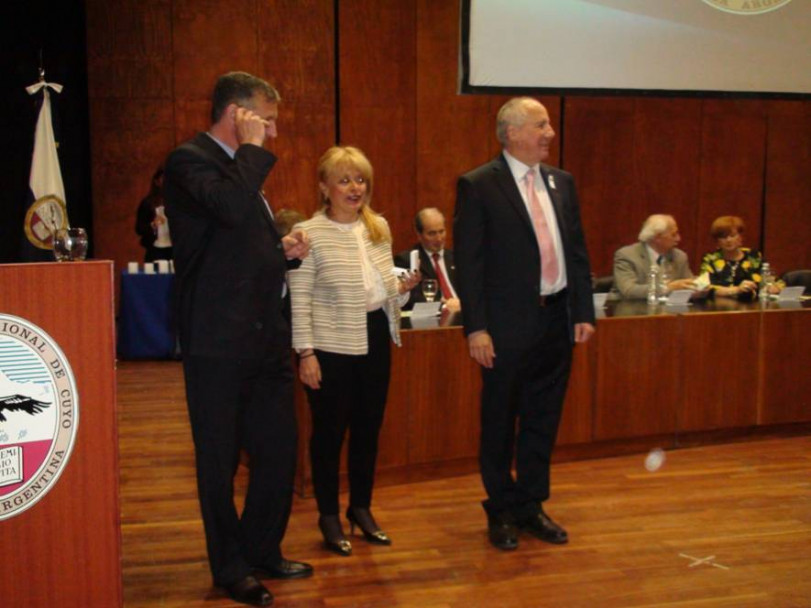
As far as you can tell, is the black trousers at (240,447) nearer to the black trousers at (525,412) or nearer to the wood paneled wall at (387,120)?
the black trousers at (525,412)

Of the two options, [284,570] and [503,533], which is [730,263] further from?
[284,570]

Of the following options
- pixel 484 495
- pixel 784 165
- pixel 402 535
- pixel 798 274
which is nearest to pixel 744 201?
pixel 784 165

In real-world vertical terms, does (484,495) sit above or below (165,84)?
below

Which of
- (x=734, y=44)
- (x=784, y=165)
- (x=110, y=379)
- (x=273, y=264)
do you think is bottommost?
(x=110, y=379)

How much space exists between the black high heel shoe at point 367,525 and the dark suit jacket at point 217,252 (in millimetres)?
976

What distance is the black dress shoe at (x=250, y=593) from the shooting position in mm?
2957

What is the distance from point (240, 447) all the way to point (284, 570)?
1.57 ft

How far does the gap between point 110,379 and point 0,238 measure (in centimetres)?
546

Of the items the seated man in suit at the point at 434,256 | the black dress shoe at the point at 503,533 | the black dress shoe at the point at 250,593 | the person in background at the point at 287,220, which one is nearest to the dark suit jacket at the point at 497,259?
the black dress shoe at the point at 503,533

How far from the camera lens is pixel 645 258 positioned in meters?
5.65

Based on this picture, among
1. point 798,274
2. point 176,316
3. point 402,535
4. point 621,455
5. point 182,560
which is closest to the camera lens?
point 176,316

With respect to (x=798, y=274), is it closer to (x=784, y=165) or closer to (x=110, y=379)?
(x=784, y=165)

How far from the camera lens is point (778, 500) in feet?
13.5

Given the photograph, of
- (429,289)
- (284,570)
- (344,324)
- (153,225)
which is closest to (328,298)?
(344,324)
